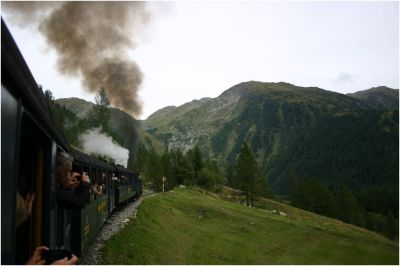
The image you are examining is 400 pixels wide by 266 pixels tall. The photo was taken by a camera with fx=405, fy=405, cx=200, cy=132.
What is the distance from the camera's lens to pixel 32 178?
513cm

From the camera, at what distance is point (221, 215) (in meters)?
35.3

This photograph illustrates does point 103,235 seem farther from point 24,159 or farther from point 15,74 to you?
point 15,74

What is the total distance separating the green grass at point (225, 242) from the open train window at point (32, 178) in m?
9.56

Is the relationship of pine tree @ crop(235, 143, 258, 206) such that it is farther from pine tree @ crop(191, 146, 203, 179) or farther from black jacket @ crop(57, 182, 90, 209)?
black jacket @ crop(57, 182, 90, 209)

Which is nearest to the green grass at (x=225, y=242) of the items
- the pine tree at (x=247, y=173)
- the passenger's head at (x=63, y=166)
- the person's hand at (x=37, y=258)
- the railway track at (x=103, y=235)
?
the railway track at (x=103, y=235)

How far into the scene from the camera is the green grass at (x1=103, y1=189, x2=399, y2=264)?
18.3 meters

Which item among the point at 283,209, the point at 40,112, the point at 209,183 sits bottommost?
the point at 283,209

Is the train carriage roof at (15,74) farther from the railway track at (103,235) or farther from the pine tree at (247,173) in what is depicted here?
the pine tree at (247,173)

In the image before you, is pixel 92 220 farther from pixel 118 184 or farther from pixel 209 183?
pixel 209 183

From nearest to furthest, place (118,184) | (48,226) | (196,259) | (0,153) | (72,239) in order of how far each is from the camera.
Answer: (0,153) < (48,226) < (72,239) < (196,259) < (118,184)

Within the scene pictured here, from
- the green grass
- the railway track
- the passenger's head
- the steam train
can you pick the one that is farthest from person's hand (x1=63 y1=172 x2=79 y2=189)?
the green grass

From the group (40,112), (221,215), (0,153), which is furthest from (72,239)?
(221,215)

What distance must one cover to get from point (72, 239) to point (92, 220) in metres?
3.03

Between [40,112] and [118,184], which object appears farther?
[118,184]
